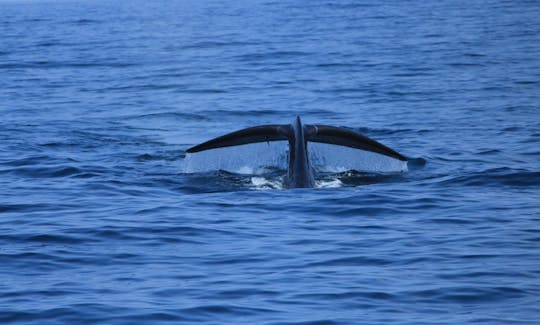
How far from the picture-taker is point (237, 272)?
10234mm

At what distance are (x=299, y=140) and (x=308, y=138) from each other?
0.13 meters

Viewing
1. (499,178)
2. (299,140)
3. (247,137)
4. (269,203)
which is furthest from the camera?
(499,178)

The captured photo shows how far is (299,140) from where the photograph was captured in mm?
15078

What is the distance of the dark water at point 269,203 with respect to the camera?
9336 millimetres

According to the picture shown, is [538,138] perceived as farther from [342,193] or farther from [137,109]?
[137,109]

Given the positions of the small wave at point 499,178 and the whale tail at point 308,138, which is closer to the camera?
the whale tail at point 308,138

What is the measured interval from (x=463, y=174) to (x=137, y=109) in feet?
35.0

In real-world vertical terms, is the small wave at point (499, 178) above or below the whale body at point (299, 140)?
below

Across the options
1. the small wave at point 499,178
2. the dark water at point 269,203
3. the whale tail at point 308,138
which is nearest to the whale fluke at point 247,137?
the whale tail at point 308,138

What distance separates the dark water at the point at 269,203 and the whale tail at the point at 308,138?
59 centimetres

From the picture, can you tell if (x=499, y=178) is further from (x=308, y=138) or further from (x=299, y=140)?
(x=299, y=140)

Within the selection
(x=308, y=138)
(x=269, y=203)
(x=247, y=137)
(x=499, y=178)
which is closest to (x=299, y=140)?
(x=308, y=138)

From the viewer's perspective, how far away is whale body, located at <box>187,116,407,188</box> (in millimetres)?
14414

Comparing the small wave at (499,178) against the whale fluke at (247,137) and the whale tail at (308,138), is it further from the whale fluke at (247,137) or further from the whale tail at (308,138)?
the whale fluke at (247,137)
